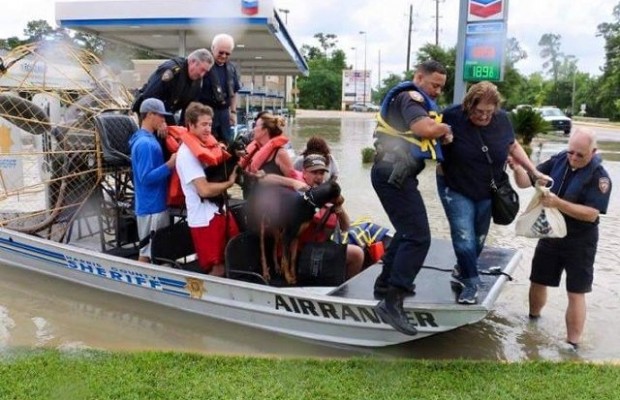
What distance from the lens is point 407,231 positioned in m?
4.22

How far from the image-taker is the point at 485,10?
34.1ft

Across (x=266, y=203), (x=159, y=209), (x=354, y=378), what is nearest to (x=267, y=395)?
(x=354, y=378)

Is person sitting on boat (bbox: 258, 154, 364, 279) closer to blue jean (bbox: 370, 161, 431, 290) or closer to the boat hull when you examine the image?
the boat hull

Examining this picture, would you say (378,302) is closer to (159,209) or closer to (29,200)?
(159,209)

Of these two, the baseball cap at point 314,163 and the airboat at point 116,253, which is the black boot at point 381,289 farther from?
the baseball cap at point 314,163

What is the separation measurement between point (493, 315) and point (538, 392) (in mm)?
1902

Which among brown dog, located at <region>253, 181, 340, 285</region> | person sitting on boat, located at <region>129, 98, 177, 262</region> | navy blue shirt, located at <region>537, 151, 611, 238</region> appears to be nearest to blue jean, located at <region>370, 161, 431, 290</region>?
brown dog, located at <region>253, 181, 340, 285</region>

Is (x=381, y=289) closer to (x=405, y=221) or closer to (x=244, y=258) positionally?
(x=405, y=221)

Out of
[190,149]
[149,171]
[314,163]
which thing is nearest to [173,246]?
[149,171]

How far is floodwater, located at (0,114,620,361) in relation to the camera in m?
4.86

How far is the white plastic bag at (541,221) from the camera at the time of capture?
445 centimetres

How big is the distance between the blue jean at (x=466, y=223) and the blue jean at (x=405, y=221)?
0.38 metres

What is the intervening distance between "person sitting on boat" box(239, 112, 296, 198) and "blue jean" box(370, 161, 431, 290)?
1.01 meters

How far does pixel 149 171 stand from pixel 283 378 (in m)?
2.25
